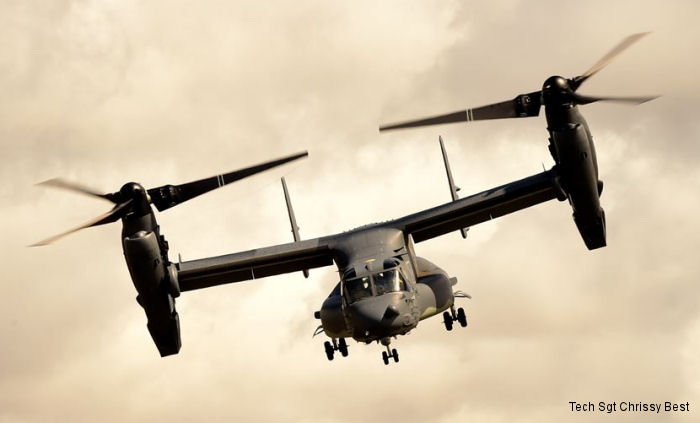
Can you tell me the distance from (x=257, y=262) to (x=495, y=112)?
10.6 metres

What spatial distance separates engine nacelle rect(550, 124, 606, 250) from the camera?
130 ft

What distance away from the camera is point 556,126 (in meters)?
39.8

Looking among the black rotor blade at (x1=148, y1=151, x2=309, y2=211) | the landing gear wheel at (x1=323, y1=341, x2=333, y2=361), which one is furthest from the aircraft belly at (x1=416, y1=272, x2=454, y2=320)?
the black rotor blade at (x1=148, y1=151, x2=309, y2=211)

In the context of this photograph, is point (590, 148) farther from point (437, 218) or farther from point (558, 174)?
point (437, 218)

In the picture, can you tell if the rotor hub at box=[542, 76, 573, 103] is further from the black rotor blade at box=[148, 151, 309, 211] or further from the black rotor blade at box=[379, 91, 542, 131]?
the black rotor blade at box=[148, 151, 309, 211]

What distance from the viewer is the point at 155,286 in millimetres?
41156

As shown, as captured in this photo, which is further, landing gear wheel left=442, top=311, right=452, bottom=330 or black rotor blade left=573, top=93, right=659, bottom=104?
landing gear wheel left=442, top=311, right=452, bottom=330

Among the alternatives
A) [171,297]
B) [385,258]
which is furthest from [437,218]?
[171,297]

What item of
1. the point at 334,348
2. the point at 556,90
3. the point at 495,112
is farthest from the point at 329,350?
the point at 556,90

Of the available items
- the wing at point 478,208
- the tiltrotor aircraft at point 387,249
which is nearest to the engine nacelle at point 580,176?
the tiltrotor aircraft at point 387,249

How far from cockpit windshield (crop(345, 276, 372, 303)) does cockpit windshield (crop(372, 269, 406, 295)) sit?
0.27 meters

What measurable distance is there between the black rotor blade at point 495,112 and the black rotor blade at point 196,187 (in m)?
4.36

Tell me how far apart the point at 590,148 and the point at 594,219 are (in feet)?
10.3

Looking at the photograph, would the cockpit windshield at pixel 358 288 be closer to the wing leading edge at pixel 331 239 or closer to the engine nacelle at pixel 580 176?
the wing leading edge at pixel 331 239
